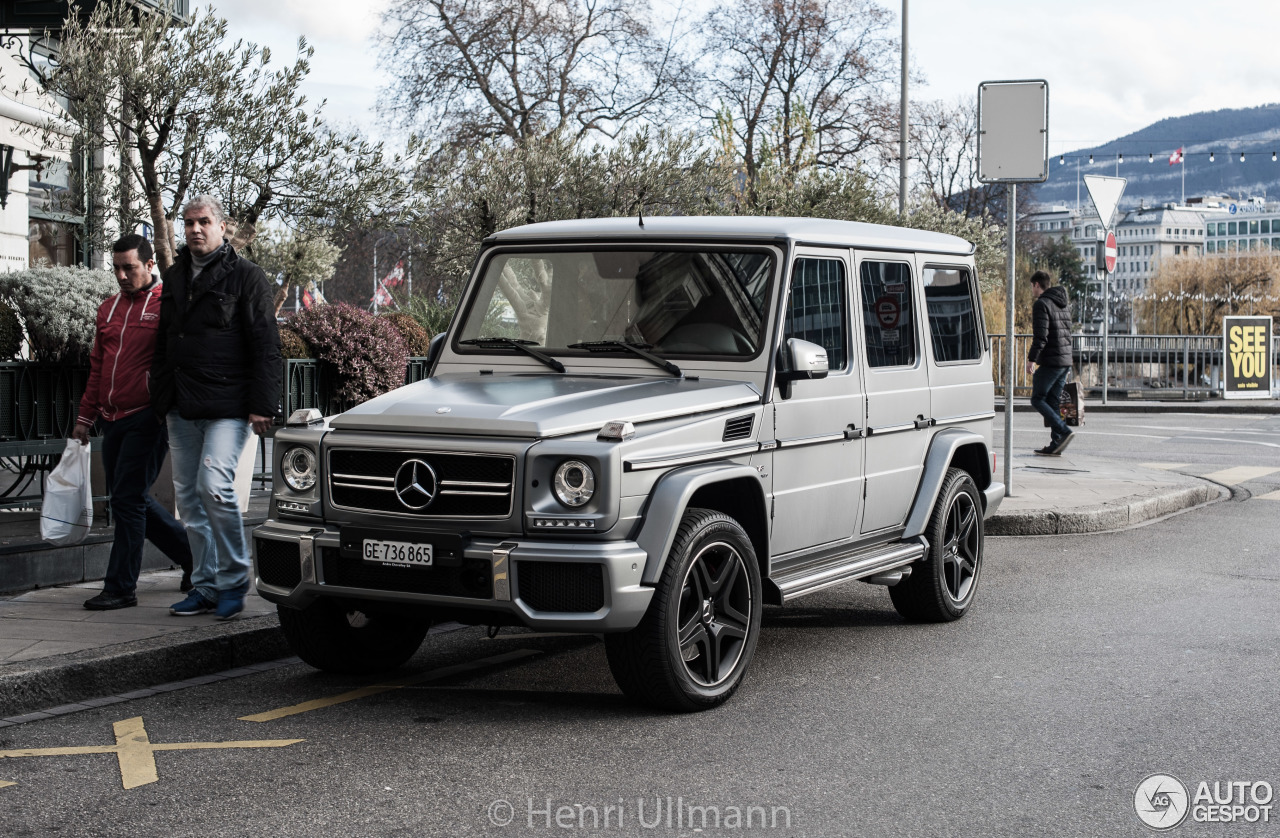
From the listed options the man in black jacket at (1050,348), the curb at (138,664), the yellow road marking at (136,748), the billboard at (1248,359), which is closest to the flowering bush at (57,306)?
the curb at (138,664)

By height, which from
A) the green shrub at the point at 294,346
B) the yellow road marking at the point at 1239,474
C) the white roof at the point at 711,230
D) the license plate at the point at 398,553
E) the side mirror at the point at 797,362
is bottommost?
the yellow road marking at the point at 1239,474

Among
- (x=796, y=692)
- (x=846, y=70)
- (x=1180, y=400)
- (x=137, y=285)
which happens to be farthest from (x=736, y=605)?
(x=846, y=70)

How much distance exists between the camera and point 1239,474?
1599 centimetres

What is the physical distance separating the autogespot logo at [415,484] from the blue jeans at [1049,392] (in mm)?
12199

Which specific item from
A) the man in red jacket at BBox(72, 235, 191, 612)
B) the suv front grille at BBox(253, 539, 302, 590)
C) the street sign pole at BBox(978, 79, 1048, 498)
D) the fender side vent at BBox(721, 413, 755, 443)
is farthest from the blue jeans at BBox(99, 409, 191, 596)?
the street sign pole at BBox(978, 79, 1048, 498)

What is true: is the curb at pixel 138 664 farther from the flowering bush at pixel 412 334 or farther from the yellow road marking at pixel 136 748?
the flowering bush at pixel 412 334

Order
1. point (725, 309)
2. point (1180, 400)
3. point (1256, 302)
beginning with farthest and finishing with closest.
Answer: point (1256, 302)
point (1180, 400)
point (725, 309)

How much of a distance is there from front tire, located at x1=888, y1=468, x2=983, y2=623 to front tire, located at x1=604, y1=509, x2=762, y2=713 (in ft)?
6.02

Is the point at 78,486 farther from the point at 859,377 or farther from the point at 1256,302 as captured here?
the point at 1256,302

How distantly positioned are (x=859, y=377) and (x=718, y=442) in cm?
137

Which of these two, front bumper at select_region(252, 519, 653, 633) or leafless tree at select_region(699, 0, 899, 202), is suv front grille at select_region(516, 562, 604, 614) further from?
leafless tree at select_region(699, 0, 899, 202)

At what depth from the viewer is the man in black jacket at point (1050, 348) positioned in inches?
636

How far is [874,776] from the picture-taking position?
191 inches

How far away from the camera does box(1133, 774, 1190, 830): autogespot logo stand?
174 inches
